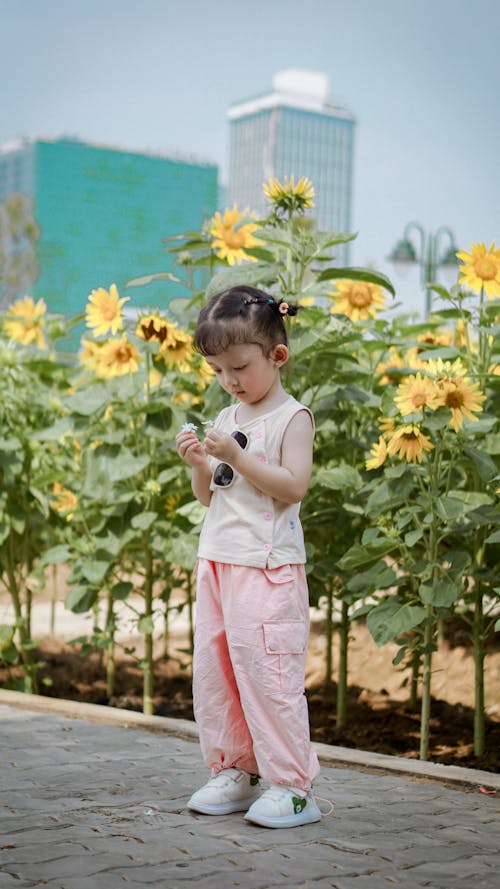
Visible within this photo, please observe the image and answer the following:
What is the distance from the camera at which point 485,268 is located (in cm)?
382

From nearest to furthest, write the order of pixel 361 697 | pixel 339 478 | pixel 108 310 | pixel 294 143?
pixel 339 478 < pixel 108 310 < pixel 361 697 < pixel 294 143

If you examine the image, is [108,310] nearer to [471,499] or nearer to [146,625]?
[146,625]

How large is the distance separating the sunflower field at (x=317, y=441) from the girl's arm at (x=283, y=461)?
74 centimetres

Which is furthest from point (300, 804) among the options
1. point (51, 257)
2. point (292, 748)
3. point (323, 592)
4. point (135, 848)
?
point (51, 257)

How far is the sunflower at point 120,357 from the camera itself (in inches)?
171

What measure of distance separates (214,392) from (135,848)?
5.87ft

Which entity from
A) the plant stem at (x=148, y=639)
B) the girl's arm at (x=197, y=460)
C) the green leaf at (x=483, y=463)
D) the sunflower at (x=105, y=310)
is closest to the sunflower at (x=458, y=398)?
the green leaf at (x=483, y=463)

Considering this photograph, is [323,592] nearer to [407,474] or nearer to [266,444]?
[407,474]

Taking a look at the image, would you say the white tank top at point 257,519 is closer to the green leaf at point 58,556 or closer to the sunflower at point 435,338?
the green leaf at point 58,556

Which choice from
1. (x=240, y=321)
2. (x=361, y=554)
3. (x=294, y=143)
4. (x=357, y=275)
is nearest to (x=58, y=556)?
(x=361, y=554)

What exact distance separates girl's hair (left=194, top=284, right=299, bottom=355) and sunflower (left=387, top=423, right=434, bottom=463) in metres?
0.80

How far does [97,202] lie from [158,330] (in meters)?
151

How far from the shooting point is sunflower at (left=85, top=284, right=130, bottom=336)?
13.9 feet

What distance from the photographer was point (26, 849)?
243 cm
